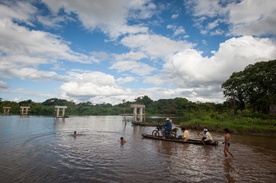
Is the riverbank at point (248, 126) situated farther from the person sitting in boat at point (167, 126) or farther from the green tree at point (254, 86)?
the person sitting in boat at point (167, 126)

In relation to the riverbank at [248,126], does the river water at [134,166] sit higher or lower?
lower

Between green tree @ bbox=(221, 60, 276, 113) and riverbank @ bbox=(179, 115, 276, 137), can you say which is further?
green tree @ bbox=(221, 60, 276, 113)

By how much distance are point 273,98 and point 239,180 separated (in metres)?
28.2

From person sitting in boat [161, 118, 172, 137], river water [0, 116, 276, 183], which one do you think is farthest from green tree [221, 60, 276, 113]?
river water [0, 116, 276, 183]

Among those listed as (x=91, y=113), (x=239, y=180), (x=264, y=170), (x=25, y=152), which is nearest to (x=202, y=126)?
(x=264, y=170)

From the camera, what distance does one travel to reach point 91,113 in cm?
10181

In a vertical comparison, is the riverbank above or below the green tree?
below

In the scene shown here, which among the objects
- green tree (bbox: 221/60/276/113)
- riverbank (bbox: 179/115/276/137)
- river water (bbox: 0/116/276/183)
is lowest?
river water (bbox: 0/116/276/183)

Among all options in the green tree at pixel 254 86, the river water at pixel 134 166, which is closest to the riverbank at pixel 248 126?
the green tree at pixel 254 86

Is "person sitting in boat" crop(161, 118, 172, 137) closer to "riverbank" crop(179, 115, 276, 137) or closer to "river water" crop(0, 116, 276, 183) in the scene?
"river water" crop(0, 116, 276, 183)

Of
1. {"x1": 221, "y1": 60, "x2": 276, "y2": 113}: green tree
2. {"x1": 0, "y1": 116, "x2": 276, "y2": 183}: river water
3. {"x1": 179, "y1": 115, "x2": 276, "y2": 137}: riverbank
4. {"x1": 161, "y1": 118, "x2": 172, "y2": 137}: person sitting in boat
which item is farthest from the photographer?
{"x1": 221, "y1": 60, "x2": 276, "y2": 113}: green tree

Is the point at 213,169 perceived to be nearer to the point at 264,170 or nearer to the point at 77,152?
the point at 264,170

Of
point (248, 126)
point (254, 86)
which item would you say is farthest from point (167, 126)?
point (254, 86)

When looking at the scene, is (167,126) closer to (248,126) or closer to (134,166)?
(134,166)
